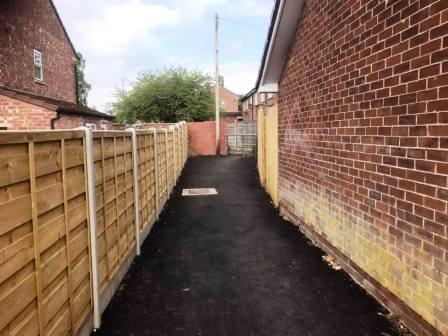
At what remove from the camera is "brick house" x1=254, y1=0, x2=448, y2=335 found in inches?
126

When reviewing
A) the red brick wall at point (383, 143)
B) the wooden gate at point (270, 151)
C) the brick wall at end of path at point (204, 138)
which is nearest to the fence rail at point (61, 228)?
the red brick wall at point (383, 143)

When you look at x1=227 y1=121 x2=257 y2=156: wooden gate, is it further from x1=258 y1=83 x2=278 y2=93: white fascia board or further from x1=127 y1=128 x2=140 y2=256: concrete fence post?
x1=127 y1=128 x2=140 y2=256: concrete fence post

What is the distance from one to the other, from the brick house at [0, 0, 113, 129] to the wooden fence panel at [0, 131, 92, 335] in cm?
1006

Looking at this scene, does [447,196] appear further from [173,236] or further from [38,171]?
[173,236]

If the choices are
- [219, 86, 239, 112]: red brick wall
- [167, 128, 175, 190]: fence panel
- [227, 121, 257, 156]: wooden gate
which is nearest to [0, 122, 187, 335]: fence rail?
[167, 128, 175, 190]: fence panel

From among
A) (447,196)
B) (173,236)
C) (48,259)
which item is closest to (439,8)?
(447,196)

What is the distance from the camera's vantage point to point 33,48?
15.6 meters

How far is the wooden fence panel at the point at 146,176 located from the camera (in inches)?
251

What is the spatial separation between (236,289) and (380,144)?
87.8 inches

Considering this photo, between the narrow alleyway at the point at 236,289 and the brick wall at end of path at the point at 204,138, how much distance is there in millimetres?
16908

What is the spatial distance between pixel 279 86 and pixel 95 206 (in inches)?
231

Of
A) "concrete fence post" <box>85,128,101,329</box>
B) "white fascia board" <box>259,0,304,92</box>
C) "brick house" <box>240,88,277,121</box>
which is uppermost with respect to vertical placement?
"brick house" <box>240,88,277,121</box>

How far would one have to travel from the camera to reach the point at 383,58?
4012 mm

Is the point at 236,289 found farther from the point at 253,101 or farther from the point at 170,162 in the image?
the point at 253,101
